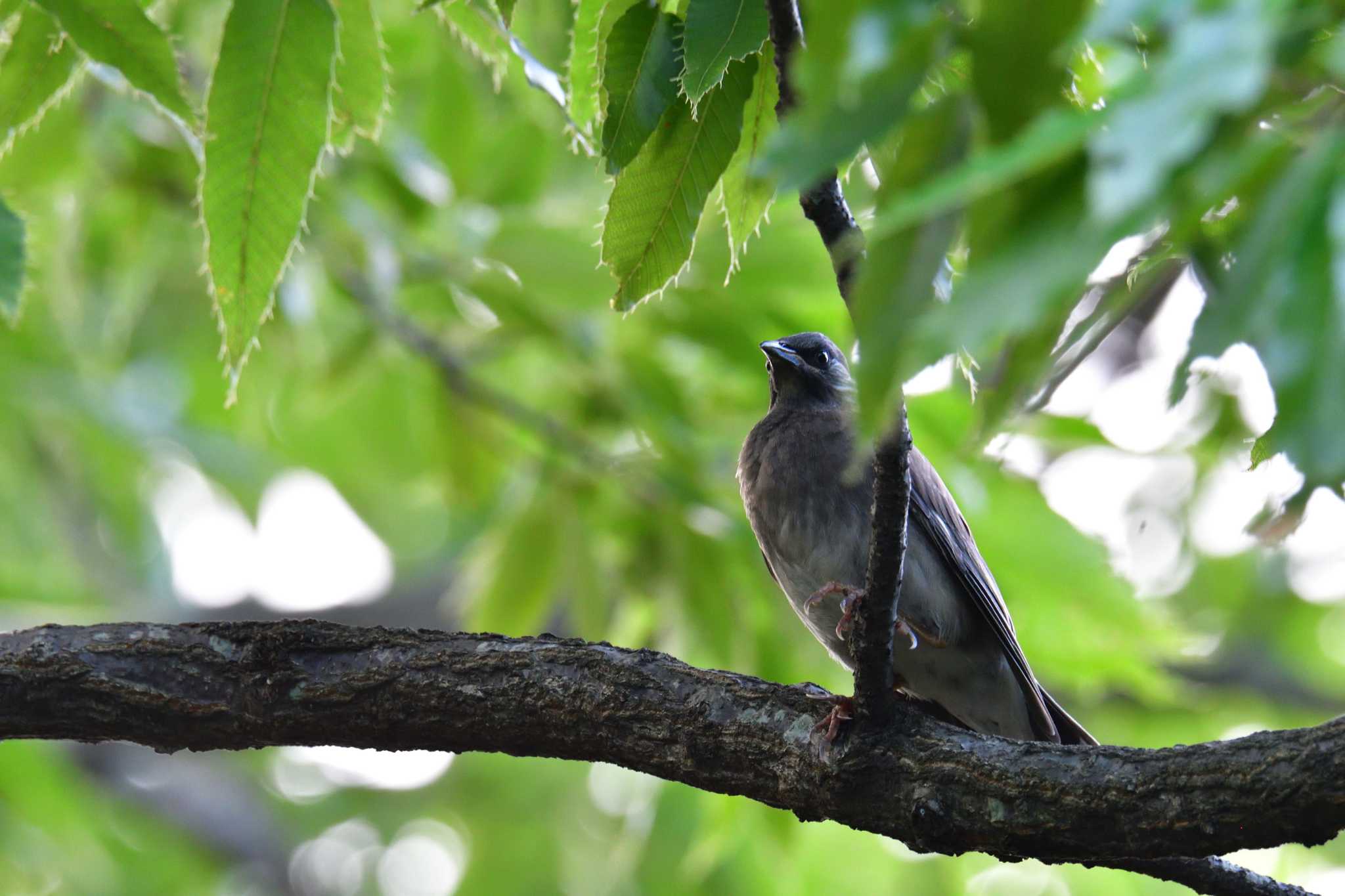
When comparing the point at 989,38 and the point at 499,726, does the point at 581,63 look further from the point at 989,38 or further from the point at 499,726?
the point at 499,726

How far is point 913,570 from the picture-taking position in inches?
169

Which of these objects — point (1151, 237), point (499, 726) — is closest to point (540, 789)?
point (499, 726)

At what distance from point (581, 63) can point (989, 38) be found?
3.78 feet

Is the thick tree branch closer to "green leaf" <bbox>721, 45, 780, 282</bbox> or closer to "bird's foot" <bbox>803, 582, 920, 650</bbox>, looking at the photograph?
"bird's foot" <bbox>803, 582, 920, 650</bbox>

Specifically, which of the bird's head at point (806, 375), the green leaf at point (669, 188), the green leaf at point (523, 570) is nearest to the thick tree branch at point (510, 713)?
the green leaf at point (669, 188)

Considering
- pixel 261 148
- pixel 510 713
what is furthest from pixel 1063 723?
pixel 261 148

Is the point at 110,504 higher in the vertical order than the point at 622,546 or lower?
higher

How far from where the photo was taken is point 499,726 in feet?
9.35

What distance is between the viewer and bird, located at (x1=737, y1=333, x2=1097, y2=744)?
4324 millimetres


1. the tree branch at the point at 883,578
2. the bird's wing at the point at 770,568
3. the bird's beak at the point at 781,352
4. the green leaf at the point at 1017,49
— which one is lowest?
the green leaf at the point at 1017,49

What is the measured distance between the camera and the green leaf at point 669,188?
6.79ft

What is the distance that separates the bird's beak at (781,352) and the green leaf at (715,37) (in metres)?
2.86

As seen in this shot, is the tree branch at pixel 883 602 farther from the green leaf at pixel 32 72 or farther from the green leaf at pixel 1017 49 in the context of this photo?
the green leaf at pixel 32 72

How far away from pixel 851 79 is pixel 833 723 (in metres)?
1.79
